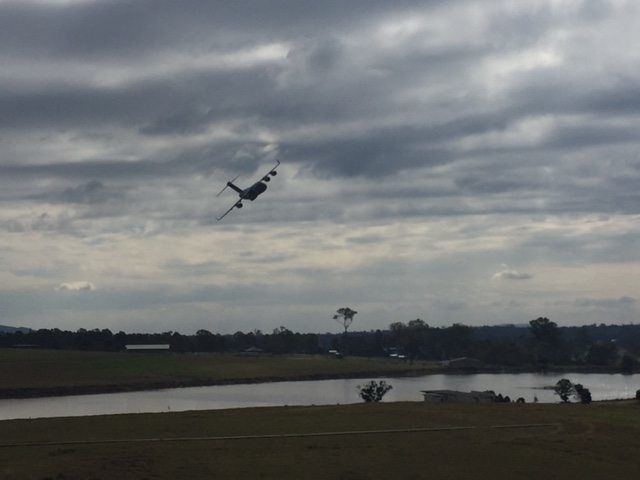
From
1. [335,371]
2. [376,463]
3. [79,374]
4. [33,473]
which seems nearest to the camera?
[33,473]

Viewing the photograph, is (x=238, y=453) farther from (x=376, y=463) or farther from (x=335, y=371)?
(x=335, y=371)

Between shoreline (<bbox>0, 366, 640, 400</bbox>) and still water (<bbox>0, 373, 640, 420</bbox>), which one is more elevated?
shoreline (<bbox>0, 366, 640, 400</bbox>)

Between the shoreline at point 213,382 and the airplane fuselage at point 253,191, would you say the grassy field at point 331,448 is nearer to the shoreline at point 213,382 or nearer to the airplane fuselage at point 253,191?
the airplane fuselage at point 253,191

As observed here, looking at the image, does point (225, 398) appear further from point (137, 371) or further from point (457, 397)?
point (137, 371)

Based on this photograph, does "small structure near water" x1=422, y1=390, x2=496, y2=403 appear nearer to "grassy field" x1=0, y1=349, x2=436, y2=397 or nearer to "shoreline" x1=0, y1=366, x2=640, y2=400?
"shoreline" x1=0, y1=366, x2=640, y2=400

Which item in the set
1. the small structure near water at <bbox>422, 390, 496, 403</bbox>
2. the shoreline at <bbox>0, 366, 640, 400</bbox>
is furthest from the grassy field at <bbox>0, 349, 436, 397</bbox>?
the small structure near water at <bbox>422, 390, 496, 403</bbox>

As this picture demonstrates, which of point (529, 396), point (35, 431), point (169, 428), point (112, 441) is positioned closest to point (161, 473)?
point (112, 441)
